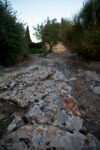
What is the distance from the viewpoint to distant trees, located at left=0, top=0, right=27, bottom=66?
9177 mm

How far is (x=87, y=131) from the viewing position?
3.11 metres

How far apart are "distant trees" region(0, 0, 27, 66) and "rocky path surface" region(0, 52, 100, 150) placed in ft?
12.8

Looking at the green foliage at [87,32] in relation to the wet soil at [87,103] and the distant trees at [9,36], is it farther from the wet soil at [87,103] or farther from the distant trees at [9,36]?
the distant trees at [9,36]

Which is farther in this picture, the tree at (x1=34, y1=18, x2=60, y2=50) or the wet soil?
the tree at (x1=34, y1=18, x2=60, y2=50)

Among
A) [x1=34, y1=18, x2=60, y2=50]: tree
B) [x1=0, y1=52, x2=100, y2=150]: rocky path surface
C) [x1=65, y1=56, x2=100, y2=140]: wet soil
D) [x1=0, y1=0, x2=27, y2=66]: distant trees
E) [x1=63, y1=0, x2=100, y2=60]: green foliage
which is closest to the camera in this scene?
[x1=0, y1=52, x2=100, y2=150]: rocky path surface

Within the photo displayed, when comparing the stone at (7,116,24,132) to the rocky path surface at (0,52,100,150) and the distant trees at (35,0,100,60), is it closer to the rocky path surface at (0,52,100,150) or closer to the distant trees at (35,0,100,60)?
the rocky path surface at (0,52,100,150)

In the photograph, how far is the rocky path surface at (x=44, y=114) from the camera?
108 inches

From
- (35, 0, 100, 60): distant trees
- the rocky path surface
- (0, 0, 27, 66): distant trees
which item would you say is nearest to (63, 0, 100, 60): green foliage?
(35, 0, 100, 60): distant trees

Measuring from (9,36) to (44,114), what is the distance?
696 cm

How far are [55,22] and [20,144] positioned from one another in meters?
15.7

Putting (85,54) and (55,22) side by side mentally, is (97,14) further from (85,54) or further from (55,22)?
(55,22)

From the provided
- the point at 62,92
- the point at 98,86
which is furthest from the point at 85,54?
the point at 62,92

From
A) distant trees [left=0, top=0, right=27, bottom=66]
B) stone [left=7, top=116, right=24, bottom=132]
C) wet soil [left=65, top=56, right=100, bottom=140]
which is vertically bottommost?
wet soil [left=65, top=56, right=100, bottom=140]

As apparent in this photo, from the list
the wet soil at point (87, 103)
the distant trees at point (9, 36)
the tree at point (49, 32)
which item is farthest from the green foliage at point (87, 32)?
the tree at point (49, 32)
